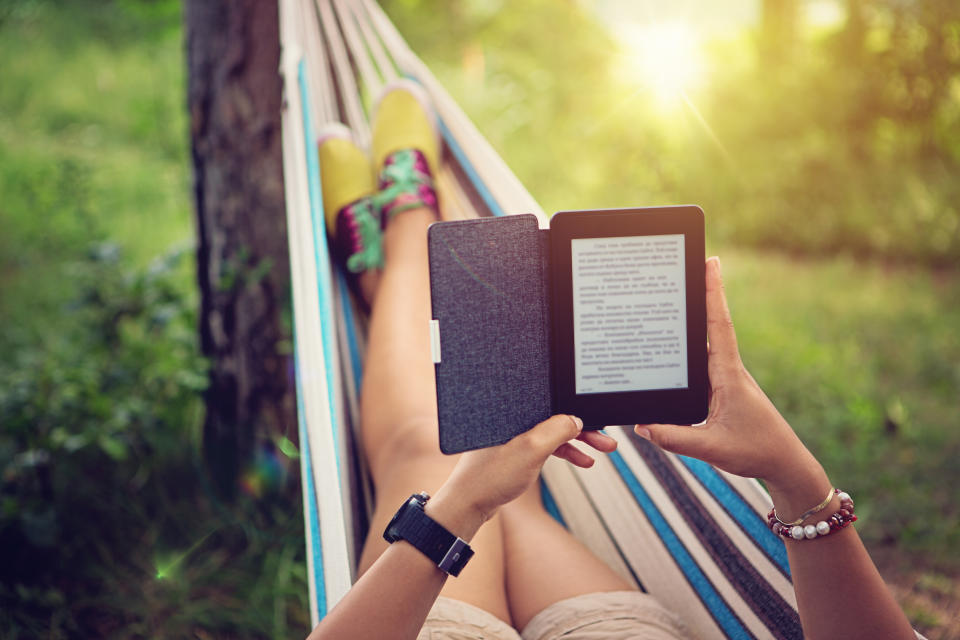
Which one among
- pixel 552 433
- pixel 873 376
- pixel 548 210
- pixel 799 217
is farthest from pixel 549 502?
pixel 799 217

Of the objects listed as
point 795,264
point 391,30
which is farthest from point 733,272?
point 391,30

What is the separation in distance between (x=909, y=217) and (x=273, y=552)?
12.9 feet

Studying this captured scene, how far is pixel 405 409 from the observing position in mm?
1204

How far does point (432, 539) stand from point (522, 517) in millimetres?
430

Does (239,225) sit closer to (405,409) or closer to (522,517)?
(405,409)

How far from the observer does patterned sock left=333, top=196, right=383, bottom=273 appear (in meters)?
1.48

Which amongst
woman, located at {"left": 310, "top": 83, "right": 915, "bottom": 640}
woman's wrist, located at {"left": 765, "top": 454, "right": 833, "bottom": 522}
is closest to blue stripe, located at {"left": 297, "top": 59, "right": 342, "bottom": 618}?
woman, located at {"left": 310, "top": 83, "right": 915, "bottom": 640}

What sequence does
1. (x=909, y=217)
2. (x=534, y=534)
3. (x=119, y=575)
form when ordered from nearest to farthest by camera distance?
1. (x=534, y=534)
2. (x=119, y=575)
3. (x=909, y=217)

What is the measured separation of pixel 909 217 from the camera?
3.89 m

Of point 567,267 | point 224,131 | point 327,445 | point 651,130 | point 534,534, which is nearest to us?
point 567,267

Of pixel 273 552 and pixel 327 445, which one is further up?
pixel 327 445

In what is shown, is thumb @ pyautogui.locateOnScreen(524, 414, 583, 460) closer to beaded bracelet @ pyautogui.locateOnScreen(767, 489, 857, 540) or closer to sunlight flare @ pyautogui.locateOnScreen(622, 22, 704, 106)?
beaded bracelet @ pyautogui.locateOnScreen(767, 489, 857, 540)

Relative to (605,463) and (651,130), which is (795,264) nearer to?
(651,130)

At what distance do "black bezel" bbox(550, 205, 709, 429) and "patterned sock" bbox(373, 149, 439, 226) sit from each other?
79cm
